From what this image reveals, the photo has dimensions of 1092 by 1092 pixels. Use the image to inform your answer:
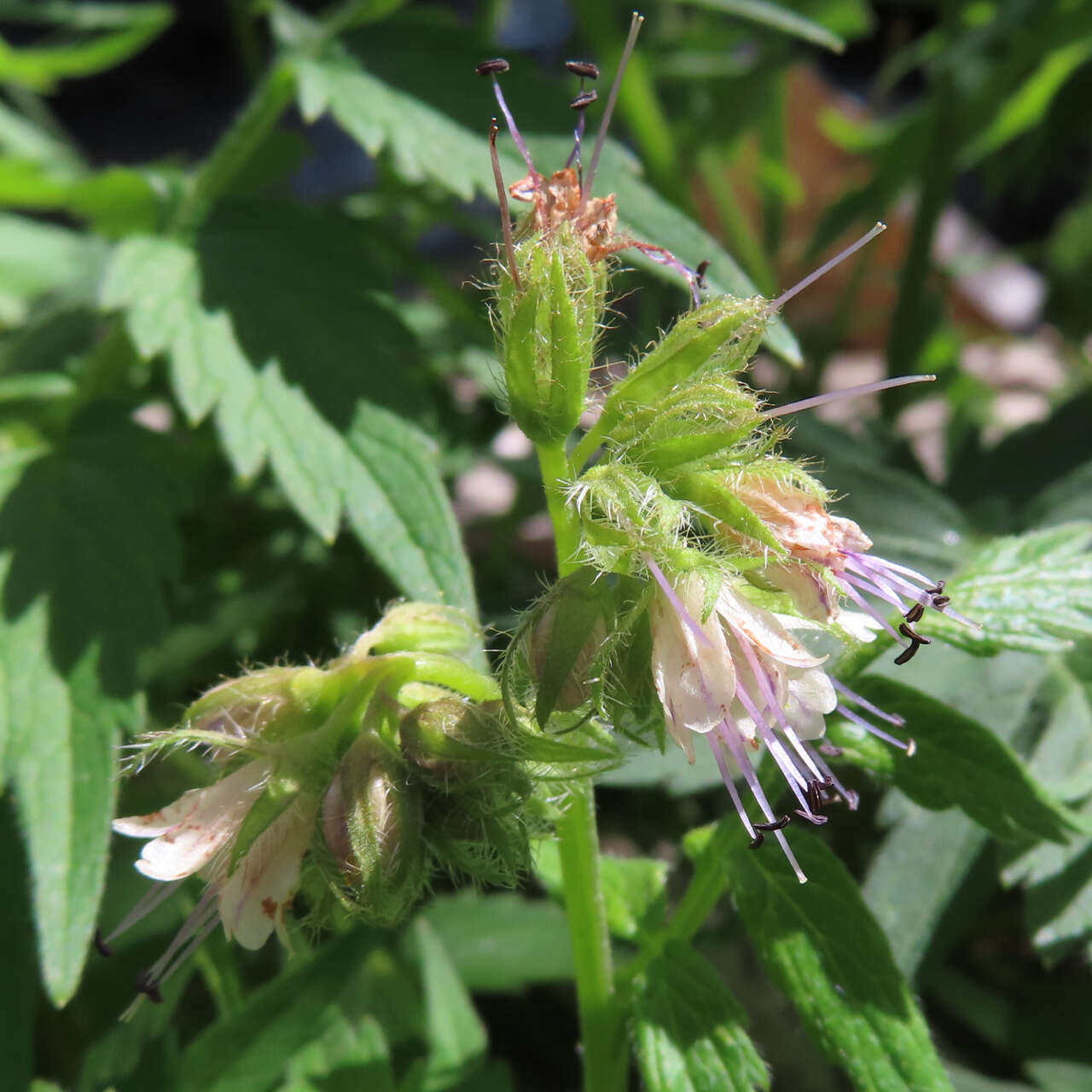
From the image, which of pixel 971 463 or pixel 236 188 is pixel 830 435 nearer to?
pixel 971 463

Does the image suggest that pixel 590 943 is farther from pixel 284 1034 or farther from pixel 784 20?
pixel 784 20

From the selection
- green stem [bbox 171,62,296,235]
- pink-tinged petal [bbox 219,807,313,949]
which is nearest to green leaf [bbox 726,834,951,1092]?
pink-tinged petal [bbox 219,807,313,949]

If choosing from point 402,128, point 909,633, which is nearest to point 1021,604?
point 909,633

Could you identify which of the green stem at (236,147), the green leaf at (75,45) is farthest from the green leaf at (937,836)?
the green leaf at (75,45)

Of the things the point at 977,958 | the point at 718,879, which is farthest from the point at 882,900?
the point at 977,958

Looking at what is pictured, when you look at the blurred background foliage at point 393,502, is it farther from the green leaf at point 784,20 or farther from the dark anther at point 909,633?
→ the dark anther at point 909,633
